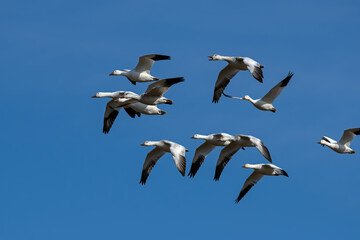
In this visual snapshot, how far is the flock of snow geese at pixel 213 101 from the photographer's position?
21.2 m

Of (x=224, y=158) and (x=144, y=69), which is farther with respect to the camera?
(x=224, y=158)

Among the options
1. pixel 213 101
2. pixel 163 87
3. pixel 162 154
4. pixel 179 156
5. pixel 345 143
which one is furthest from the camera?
pixel 345 143

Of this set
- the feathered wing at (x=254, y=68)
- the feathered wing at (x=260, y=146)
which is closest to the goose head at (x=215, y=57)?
the feathered wing at (x=254, y=68)

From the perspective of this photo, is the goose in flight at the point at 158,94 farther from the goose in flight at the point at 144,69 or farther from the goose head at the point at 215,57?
the goose head at the point at 215,57

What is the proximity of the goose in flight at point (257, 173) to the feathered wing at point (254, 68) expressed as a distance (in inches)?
89.8

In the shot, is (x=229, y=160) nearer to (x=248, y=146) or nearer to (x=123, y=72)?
(x=248, y=146)

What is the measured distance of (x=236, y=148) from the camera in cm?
2345

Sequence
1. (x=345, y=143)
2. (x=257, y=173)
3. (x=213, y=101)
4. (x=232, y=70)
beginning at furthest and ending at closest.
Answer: (x=345, y=143) → (x=213, y=101) → (x=232, y=70) → (x=257, y=173)

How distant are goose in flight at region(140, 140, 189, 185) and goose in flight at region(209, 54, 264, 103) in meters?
2.29

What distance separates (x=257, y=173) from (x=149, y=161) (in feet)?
9.48

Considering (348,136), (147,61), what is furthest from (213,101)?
(348,136)

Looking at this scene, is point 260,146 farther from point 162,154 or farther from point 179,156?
point 162,154

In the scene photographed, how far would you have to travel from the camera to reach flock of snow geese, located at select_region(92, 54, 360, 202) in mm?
21156

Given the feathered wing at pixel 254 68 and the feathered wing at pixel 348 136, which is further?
the feathered wing at pixel 348 136
